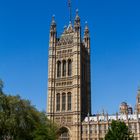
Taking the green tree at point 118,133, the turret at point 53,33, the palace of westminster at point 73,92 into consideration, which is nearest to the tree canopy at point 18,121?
the green tree at point 118,133

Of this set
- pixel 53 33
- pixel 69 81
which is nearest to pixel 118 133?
pixel 69 81

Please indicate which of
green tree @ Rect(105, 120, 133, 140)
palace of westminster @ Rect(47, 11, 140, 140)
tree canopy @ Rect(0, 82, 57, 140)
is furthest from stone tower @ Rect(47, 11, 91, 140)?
green tree @ Rect(105, 120, 133, 140)

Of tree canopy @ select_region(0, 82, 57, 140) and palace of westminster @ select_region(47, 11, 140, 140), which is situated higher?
palace of westminster @ select_region(47, 11, 140, 140)

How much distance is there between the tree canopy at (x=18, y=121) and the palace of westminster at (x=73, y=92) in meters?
35.5

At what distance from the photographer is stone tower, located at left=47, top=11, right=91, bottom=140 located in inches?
4082

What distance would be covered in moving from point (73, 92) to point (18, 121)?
4442cm

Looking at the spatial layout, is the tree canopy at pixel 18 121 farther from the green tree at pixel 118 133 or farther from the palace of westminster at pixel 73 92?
the palace of westminster at pixel 73 92

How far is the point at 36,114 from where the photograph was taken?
72.2 metres

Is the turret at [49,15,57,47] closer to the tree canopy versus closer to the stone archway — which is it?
the stone archway

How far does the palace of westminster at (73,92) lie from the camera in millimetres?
101562

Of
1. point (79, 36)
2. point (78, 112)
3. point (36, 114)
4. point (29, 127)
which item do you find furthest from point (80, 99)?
point (29, 127)

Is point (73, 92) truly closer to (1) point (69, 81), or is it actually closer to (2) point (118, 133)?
(1) point (69, 81)

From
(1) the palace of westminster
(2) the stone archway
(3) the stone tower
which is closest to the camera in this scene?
(1) the palace of westminster

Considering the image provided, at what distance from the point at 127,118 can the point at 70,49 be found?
1167 inches
